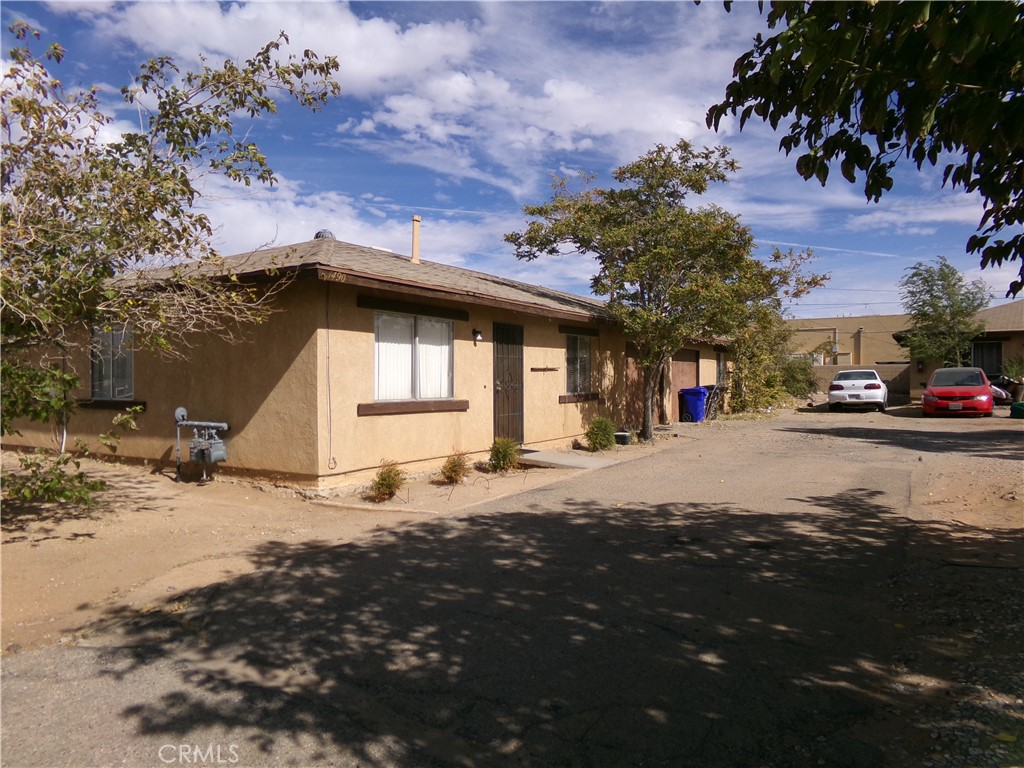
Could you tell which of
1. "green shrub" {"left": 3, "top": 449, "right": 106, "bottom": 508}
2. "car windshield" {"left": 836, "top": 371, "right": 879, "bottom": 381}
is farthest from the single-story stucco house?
"car windshield" {"left": 836, "top": 371, "right": 879, "bottom": 381}

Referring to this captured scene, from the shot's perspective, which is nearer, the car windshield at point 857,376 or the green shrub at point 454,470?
the green shrub at point 454,470

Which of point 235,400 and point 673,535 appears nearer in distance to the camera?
point 673,535

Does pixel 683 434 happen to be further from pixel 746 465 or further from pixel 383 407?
pixel 383 407

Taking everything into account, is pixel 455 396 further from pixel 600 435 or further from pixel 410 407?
pixel 600 435

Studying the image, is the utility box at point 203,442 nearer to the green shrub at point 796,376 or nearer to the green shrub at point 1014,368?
the green shrub at point 796,376

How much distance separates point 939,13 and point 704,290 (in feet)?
34.0

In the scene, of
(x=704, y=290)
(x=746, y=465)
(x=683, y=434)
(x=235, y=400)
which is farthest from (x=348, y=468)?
(x=683, y=434)

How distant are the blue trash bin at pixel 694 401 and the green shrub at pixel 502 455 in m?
10.9

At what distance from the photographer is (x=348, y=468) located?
9367 mm

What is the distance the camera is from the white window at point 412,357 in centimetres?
1005

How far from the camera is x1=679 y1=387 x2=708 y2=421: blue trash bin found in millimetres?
20953

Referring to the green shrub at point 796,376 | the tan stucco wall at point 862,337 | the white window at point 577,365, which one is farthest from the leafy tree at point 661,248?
the tan stucco wall at point 862,337

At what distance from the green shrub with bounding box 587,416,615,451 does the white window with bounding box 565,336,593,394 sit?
3.79 ft

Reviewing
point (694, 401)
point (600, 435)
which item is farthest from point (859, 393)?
point (600, 435)
